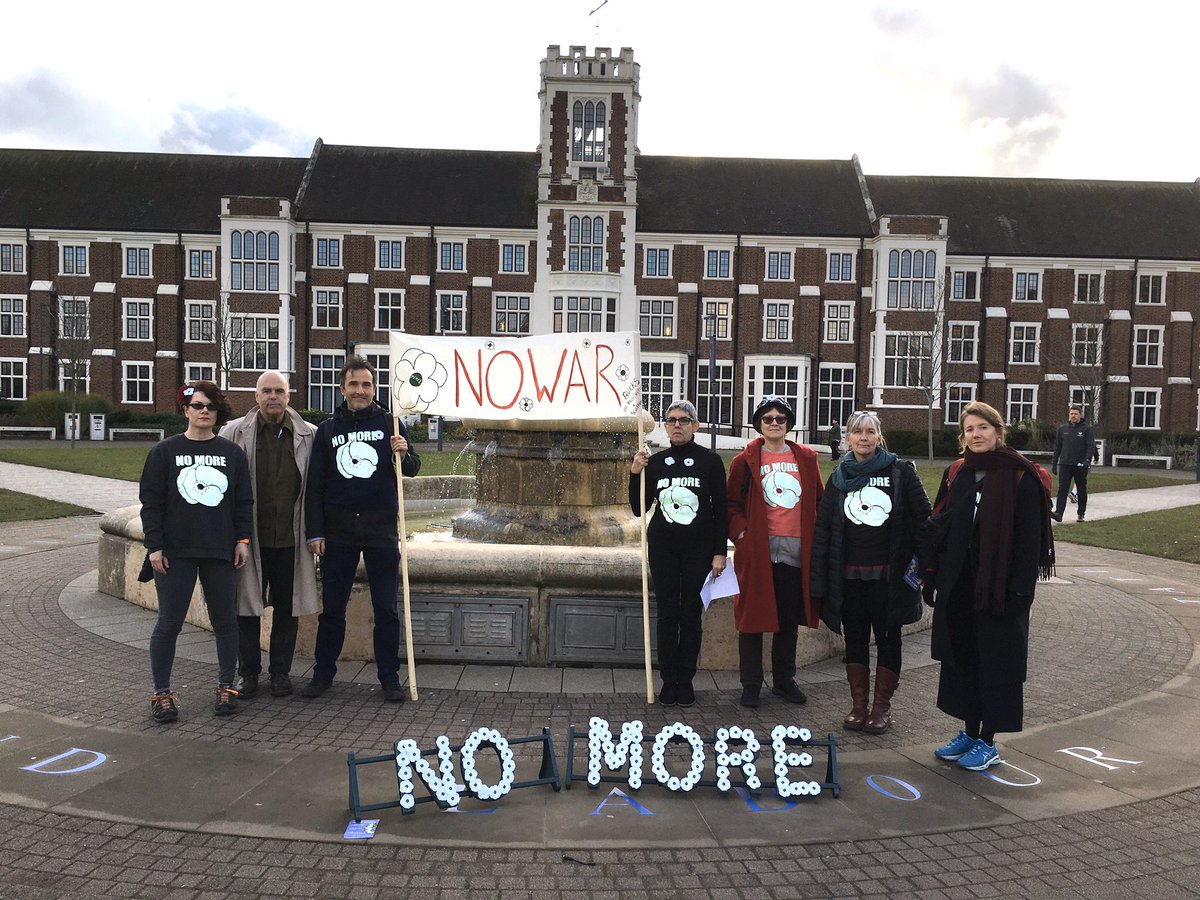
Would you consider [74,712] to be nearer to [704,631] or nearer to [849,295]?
[704,631]

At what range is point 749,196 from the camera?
46.1m

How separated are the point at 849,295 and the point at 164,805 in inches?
1743

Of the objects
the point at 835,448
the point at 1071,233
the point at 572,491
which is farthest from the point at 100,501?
the point at 1071,233

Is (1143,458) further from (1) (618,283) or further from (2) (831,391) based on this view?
(1) (618,283)

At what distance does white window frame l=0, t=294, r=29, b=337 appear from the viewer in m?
44.9

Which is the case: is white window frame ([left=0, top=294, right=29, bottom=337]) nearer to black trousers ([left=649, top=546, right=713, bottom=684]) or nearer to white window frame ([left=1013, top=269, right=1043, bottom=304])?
black trousers ([left=649, top=546, right=713, bottom=684])

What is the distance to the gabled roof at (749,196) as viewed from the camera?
44.7 metres

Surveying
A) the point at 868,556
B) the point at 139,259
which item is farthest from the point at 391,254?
the point at 868,556

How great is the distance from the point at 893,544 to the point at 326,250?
1717 inches

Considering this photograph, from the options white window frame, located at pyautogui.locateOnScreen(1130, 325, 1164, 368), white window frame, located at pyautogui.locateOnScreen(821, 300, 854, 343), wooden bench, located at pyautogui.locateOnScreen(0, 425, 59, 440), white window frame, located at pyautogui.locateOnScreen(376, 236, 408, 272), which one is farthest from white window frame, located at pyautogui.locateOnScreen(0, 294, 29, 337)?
white window frame, located at pyautogui.locateOnScreen(1130, 325, 1164, 368)

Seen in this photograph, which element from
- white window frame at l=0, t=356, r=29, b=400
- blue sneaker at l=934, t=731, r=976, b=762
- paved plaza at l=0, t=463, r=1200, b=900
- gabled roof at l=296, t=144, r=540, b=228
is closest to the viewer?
paved plaza at l=0, t=463, r=1200, b=900

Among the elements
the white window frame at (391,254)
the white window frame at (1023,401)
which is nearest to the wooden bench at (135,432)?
the white window frame at (391,254)

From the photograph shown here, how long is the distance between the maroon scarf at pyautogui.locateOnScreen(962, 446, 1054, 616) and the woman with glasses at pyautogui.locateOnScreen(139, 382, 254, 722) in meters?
4.24

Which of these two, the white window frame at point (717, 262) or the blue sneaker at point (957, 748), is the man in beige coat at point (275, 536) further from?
the white window frame at point (717, 262)
